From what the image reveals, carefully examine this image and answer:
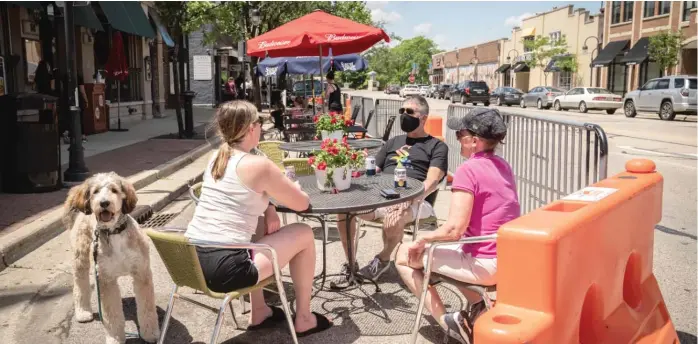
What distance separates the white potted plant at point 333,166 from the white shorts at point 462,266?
120 cm

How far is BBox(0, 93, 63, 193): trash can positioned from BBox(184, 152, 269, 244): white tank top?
5.43 meters

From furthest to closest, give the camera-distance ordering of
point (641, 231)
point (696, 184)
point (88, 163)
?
point (88, 163) < point (696, 184) < point (641, 231)

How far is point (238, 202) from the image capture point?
3393 mm

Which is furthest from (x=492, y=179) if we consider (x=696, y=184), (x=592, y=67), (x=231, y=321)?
(x=592, y=67)

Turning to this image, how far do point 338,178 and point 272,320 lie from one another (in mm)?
1106

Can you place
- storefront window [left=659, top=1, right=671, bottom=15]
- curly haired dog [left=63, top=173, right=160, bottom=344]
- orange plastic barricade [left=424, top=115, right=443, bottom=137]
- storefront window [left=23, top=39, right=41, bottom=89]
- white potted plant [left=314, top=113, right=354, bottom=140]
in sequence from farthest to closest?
storefront window [left=659, top=1, right=671, bottom=15] < storefront window [left=23, top=39, right=41, bottom=89] < orange plastic barricade [left=424, top=115, right=443, bottom=137] < white potted plant [left=314, top=113, right=354, bottom=140] < curly haired dog [left=63, top=173, right=160, bottom=344]

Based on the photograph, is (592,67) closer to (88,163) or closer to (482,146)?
(88,163)

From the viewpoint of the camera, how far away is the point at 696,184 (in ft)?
30.3

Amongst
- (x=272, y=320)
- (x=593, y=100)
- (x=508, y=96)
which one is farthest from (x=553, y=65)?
(x=272, y=320)

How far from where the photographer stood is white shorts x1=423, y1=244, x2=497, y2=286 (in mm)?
3281

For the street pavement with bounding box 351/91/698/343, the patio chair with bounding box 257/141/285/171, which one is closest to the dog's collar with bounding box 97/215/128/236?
the patio chair with bounding box 257/141/285/171

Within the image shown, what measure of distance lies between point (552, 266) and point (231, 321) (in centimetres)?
258

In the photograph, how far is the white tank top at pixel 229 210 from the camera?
133 inches

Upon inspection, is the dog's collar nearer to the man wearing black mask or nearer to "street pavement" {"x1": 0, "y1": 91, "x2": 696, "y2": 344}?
"street pavement" {"x1": 0, "y1": 91, "x2": 696, "y2": 344}
